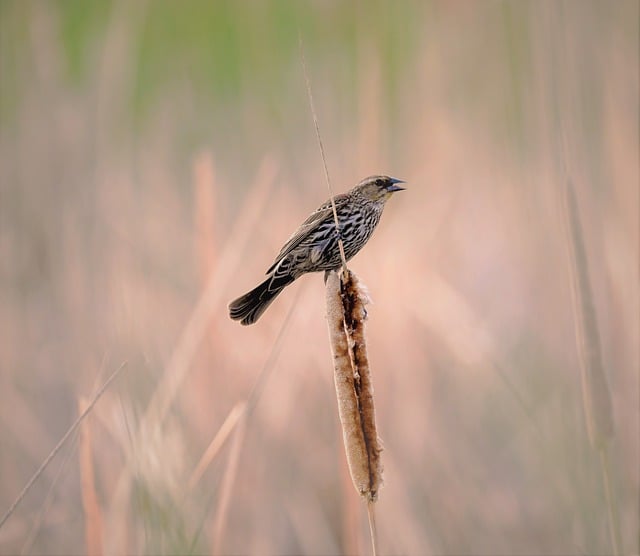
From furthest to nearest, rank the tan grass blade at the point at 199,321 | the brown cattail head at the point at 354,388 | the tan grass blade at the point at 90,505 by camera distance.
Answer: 1. the tan grass blade at the point at 199,321
2. the tan grass blade at the point at 90,505
3. the brown cattail head at the point at 354,388

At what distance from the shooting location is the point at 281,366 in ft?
10.1

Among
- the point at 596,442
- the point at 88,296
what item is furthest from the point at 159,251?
the point at 596,442

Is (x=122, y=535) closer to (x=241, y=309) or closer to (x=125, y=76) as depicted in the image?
(x=241, y=309)

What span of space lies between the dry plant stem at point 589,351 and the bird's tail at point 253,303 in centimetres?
61

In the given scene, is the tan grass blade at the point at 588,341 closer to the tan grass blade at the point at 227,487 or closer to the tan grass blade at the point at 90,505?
the tan grass blade at the point at 227,487

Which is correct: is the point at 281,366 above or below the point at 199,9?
below

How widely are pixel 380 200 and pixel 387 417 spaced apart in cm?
147

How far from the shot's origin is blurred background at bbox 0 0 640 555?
2322mm

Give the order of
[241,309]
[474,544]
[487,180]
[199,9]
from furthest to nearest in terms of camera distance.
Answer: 1. [199,9]
2. [487,180]
3. [474,544]
4. [241,309]

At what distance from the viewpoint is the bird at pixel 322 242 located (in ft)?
5.20

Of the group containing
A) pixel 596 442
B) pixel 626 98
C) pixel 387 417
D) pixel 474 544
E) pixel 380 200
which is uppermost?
pixel 626 98

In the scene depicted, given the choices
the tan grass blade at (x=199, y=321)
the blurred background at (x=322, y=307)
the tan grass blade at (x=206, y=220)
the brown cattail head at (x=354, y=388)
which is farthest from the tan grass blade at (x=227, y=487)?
the tan grass blade at (x=206, y=220)

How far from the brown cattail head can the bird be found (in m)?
0.36

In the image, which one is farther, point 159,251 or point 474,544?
point 159,251
